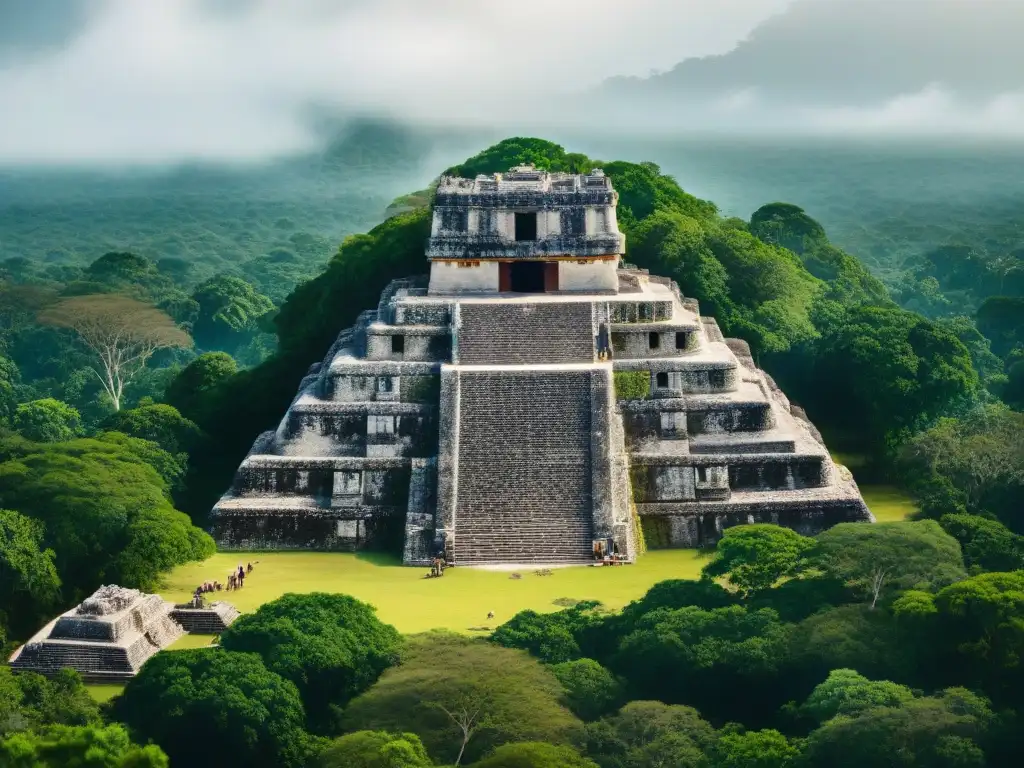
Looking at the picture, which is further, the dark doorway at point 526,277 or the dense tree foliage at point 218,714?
the dark doorway at point 526,277

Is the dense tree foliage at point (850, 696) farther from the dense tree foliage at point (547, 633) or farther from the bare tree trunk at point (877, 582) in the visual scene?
the dense tree foliage at point (547, 633)

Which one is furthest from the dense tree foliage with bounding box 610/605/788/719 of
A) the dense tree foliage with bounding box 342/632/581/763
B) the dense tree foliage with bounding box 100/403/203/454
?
the dense tree foliage with bounding box 100/403/203/454

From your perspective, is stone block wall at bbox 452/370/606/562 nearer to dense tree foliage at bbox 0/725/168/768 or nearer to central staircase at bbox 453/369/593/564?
central staircase at bbox 453/369/593/564

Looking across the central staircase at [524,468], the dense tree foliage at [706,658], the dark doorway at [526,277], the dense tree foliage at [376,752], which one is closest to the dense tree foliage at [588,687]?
the dense tree foliage at [706,658]

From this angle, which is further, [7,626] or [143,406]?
[143,406]

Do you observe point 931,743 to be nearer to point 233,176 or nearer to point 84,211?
point 84,211

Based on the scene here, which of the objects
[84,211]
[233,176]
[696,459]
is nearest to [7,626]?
[696,459]
